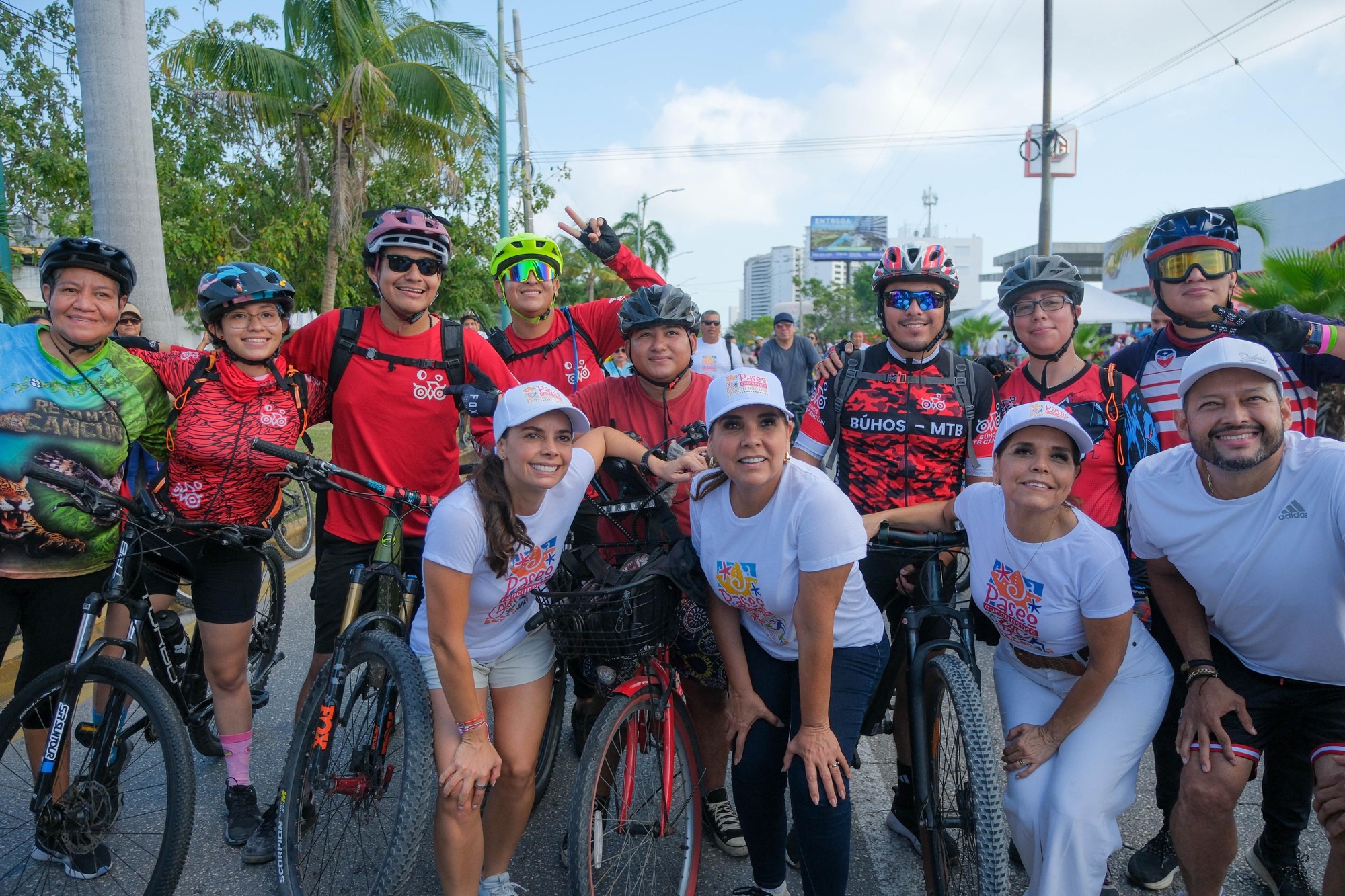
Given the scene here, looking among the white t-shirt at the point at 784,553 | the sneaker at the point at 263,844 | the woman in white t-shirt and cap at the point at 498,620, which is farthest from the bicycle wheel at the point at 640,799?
Result: the sneaker at the point at 263,844

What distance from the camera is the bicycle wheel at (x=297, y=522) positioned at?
735 centimetres

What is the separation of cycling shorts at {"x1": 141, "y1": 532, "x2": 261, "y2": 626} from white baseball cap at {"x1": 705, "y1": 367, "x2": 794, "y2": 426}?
6.46ft

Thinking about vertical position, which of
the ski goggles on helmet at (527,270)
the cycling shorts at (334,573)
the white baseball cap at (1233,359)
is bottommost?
the cycling shorts at (334,573)

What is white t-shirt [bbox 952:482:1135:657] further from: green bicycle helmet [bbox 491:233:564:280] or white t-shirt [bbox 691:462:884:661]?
green bicycle helmet [bbox 491:233:564:280]

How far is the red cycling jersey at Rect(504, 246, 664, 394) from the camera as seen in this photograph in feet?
14.7

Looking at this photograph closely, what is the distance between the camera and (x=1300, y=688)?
99.0 inches

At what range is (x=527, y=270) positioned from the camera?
4.31m

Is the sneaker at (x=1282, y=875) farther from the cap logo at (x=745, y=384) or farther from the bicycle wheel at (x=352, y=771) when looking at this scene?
the bicycle wheel at (x=352, y=771)

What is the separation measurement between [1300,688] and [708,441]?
77.4 inches

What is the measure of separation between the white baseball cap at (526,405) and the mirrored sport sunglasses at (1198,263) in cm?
269

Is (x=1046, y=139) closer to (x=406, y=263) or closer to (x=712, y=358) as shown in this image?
(x=712, y=358)

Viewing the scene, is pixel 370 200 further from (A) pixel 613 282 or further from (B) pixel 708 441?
(A) pixel 613 282

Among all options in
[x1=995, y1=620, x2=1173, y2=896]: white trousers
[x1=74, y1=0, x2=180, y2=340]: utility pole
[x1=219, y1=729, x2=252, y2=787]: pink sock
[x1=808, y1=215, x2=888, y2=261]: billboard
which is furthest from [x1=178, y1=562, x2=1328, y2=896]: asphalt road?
[x1=808, y1=215, x2=888, y2=261]: billboard

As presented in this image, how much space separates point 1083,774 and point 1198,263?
7.51 feet
